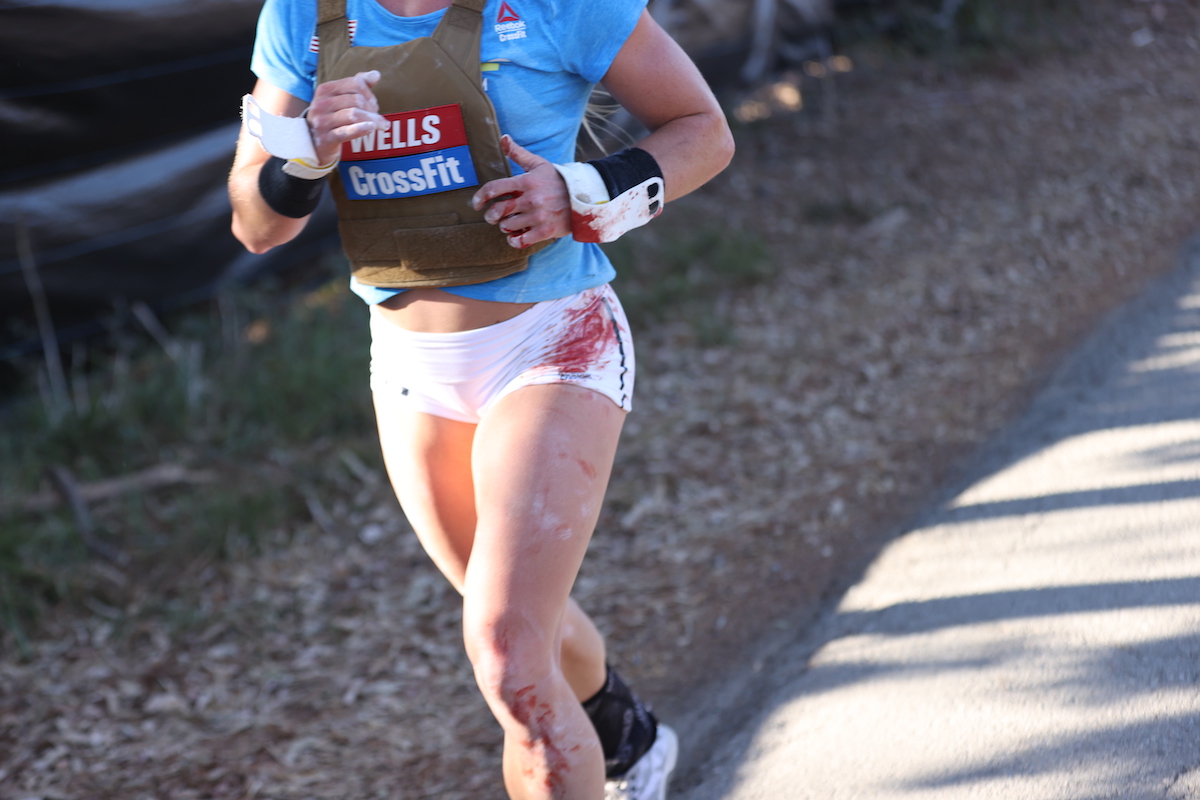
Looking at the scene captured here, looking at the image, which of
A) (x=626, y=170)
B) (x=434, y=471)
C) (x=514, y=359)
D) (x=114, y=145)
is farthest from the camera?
(x=114, y=145)

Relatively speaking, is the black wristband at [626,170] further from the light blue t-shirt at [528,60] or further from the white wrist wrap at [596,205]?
the light blue t-shirt at [528,60]

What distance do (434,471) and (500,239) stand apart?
0.51 m

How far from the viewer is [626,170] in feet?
5.84

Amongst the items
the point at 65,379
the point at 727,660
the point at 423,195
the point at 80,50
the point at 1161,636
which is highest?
the point at 423,195

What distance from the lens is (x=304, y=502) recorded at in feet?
13.7

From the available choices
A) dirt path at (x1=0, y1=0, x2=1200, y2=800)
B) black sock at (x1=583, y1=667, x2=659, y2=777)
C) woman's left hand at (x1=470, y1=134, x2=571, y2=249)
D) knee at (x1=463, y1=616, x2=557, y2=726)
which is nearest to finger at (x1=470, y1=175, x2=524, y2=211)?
woman's left hand at (x1=470, y1=134, x2=571, y2=249)

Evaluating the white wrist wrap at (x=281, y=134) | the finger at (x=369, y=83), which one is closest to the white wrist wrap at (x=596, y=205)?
the finger at (x=369, y=83)

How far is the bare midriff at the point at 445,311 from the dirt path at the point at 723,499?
1.55 meters

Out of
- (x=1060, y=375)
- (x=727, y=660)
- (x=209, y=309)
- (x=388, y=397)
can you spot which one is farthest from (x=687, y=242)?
(x=388, y=397)

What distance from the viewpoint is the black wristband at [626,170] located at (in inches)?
69.1

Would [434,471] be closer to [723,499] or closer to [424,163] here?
[424,163]

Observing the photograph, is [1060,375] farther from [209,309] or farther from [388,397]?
[209,309]

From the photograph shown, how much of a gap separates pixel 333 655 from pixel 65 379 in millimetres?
2376

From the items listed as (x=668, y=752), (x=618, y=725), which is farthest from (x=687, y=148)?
(x=668, y=752)
